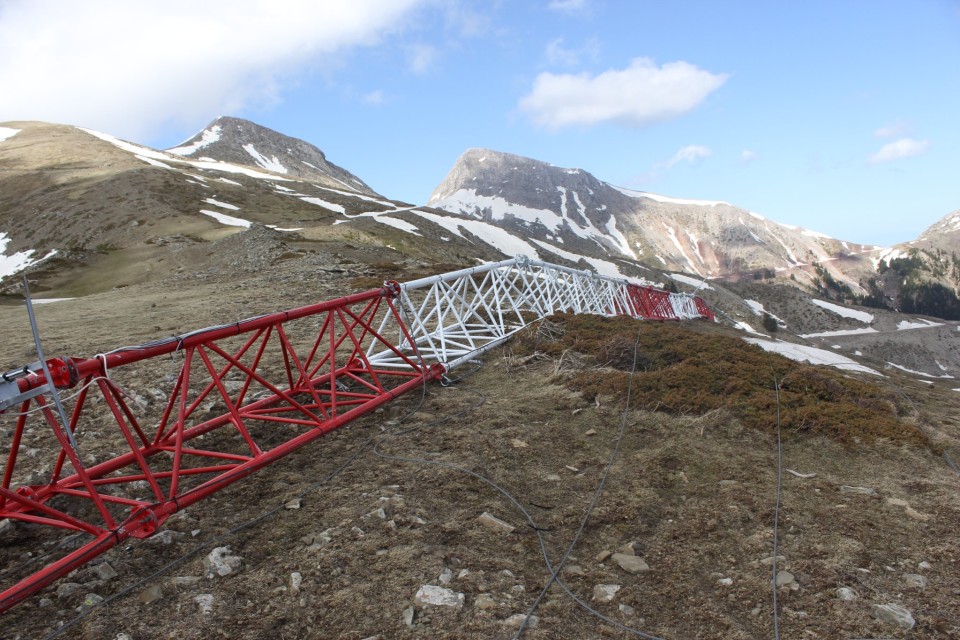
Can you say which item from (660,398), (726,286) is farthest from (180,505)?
(726,286)

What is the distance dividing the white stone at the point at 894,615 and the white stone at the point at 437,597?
11.5 feet

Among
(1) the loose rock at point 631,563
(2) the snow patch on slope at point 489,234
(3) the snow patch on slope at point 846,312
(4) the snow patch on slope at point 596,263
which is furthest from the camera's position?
(3) the snow patch on slope at point 846,312

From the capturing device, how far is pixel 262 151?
498 ft

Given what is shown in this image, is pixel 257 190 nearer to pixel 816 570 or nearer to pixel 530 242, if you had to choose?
pixel 530 242

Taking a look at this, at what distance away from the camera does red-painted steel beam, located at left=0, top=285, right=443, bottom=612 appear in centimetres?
516

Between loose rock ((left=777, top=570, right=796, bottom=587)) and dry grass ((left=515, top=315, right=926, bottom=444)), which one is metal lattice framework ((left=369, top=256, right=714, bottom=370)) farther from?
loose rock ((left=777, top=570, right=796, bottom=587))

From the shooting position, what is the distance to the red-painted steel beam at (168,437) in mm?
5156

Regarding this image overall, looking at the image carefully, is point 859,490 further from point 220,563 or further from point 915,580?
point 220,563

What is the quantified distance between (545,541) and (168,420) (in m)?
6.68

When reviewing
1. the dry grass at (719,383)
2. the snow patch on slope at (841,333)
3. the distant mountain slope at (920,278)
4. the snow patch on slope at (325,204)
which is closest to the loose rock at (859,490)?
the dry grass at (719,383)

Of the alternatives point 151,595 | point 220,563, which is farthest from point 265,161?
point 151,595

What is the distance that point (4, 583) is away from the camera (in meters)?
4.99

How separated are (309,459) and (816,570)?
6.42 metres

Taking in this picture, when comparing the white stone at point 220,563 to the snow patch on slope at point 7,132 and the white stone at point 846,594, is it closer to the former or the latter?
the white stone at point 846,594
